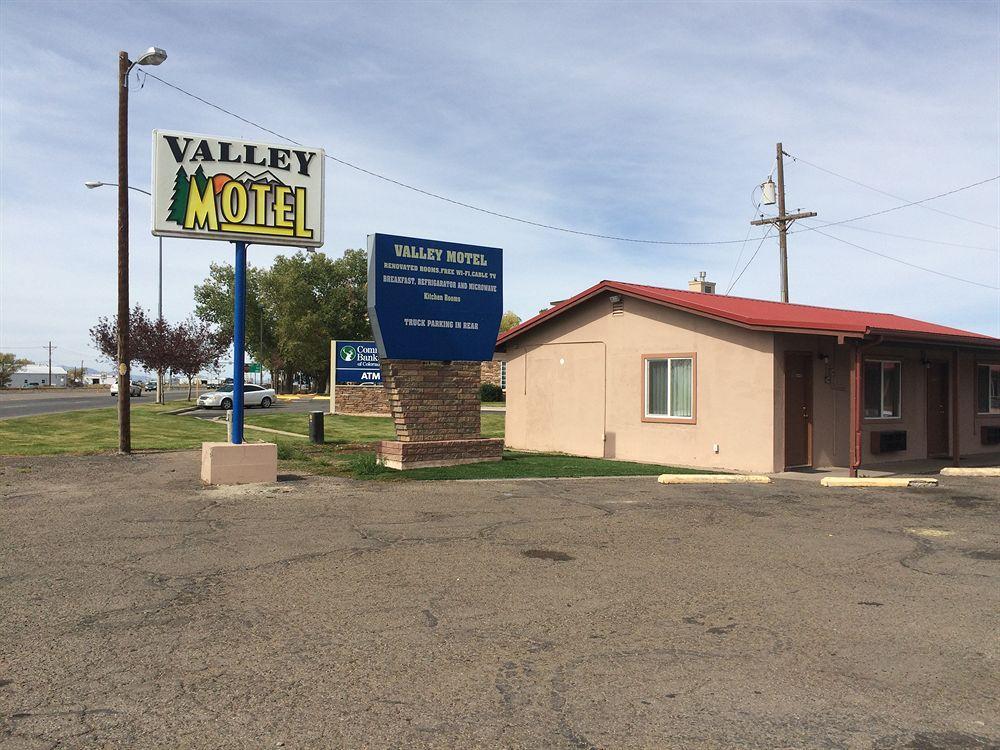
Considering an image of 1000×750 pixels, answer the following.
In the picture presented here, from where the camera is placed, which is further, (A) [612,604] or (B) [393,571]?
(B) [393,571]

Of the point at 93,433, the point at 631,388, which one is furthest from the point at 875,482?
the point at 93,433

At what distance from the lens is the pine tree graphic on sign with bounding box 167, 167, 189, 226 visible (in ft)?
44.5

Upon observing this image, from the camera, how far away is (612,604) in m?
6.52

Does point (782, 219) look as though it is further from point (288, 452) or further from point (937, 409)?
point (288, 452)

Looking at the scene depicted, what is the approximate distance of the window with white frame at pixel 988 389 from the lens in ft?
72.9

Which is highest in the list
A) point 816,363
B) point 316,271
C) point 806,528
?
point 316,271

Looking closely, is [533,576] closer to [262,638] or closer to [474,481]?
[262,638]

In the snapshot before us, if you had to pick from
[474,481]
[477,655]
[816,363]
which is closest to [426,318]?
[474,481]

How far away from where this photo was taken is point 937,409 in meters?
20.5

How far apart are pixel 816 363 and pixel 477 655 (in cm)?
1368

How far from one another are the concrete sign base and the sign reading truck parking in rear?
12.1 ft

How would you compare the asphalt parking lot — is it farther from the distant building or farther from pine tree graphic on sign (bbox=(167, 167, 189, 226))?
the distant building

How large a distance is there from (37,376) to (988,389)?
16850 centimetres

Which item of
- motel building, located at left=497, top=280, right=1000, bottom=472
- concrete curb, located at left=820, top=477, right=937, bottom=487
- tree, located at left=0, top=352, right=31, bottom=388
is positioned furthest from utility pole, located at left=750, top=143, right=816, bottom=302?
tree, located at left=0, top=352, right=31, bottom=388
